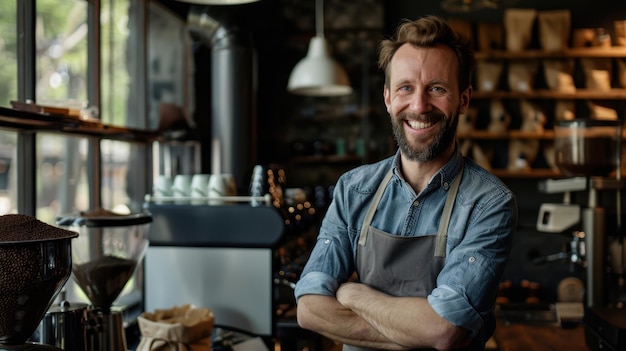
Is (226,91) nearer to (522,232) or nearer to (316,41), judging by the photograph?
(316,41)

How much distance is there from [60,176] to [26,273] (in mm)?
1528

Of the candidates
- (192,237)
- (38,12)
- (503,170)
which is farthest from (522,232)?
(38,12)

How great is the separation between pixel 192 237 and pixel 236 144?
1.39 meters

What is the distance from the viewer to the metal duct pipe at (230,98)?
4191 mm

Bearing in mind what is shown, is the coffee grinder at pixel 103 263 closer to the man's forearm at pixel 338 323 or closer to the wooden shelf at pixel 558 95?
the man's forearm at pixel 338 323

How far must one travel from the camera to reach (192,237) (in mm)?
2895

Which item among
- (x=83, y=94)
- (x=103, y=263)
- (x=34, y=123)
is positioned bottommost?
(x=103, y=263)

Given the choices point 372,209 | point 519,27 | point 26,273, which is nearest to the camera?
point 26,273

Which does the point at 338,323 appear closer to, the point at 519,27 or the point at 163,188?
the point at 163,188

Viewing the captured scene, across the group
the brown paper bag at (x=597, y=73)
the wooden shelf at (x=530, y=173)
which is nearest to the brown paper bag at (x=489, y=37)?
the brown paper bag at (x=597, y=73)

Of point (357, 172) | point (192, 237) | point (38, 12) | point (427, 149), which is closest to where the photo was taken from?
point (427, 149)

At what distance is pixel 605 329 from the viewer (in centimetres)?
216

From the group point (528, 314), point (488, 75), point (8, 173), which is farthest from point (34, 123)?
point (488, 75)

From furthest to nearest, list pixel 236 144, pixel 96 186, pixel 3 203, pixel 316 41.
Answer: pixel 316 41, pixel 236 144, pixel 96 186, pixel 3 203
